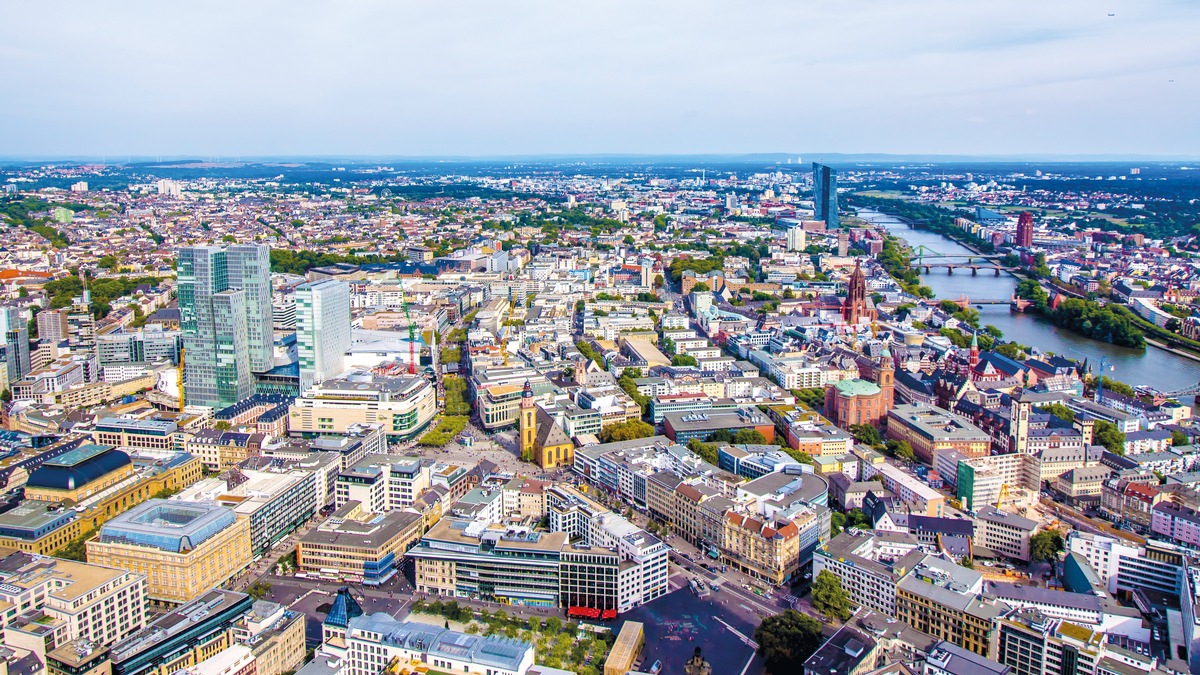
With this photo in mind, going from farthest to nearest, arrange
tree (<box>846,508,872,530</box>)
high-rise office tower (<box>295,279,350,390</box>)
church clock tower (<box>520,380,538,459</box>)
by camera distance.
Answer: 1. high-rise office tower (<box>295,279,350,390</box>)
2. church clock tower (<box>520,380,538,459</box>)
3. tree (<box>846,508,872,530</box>)

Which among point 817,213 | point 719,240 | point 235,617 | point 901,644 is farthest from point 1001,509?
point 817,213

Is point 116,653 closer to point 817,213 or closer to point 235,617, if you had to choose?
point 235,617

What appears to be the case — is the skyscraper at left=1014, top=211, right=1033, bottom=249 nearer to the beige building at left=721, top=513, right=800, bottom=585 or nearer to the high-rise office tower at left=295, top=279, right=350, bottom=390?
A: the high-rise office tower at left=295, top=279, right=350, bottom=390

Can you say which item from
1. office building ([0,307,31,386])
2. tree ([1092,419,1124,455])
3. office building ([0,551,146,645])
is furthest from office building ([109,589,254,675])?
tree ([1092,419,1124,455])

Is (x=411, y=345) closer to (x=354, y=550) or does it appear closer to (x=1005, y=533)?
(x=354, y=550)

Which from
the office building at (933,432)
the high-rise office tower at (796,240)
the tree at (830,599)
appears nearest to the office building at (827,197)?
the high-rise office tower at (796,240)
